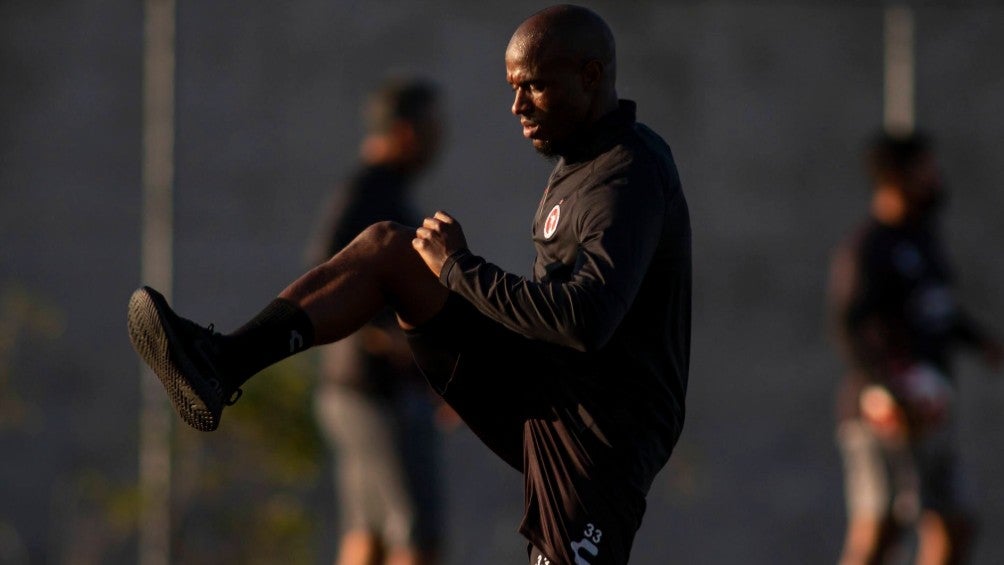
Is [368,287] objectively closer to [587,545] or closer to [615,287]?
[615,287]

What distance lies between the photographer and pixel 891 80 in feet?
30.9

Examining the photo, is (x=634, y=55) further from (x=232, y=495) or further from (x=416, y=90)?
(x=232, y=495)

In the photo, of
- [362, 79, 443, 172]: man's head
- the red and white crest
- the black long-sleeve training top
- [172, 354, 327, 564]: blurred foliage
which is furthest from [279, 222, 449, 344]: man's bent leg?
[172, 354, 327, 564]: blurred foliage

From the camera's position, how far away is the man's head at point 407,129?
23.0 feet

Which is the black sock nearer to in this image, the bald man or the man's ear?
the bald man

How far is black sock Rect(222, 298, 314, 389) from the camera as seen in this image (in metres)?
4.30

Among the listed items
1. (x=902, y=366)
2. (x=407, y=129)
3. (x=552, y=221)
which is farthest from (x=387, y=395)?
(x=552, y=221)

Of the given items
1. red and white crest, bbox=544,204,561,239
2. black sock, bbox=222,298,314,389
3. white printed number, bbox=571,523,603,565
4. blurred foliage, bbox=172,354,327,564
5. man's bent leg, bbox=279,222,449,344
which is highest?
red and white crest, bbox=544,204,561,239

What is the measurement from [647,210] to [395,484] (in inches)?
116

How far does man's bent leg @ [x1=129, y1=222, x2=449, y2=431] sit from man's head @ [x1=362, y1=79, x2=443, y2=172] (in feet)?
8.82

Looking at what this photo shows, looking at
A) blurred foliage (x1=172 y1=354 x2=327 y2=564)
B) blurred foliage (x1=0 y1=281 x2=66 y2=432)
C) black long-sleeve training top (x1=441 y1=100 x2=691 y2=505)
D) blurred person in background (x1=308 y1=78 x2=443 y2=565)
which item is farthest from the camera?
blurred foliage (x1=0 y1=281 x2=66 y2=432)


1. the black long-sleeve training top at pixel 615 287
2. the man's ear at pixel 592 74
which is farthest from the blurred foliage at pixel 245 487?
the man's ear at pixel 592 74

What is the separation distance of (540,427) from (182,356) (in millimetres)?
880

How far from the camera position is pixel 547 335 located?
4109 mm
